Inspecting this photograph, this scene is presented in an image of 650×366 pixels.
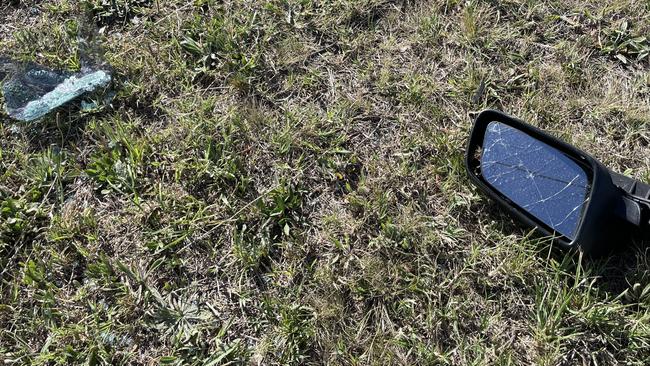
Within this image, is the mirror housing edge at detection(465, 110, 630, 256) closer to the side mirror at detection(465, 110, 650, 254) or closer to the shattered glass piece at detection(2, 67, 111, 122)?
the side mirror at detection(465, 110, 650, 254)

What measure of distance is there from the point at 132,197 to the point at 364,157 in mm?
1110

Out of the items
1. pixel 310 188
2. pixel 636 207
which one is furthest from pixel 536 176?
pixel 310 188

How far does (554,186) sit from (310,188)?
1078 mm

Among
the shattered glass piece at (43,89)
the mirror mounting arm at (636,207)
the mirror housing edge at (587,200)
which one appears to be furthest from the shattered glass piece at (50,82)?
the mirror mounting arm at (636,207)

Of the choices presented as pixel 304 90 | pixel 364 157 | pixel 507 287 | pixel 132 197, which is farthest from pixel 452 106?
pixel 132 197

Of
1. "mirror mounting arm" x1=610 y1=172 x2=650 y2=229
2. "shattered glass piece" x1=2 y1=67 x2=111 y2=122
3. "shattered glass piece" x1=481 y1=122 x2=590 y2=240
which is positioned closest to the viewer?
"mirror mounting arm" x1=610 y1=172 x2=650 y2=229

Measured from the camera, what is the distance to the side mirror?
2.42 m

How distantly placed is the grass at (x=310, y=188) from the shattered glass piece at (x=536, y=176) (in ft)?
0.44

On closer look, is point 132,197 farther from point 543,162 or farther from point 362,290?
point 543,162

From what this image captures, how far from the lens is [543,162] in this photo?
2.70 metres

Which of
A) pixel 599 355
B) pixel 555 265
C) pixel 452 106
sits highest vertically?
pixel 452 106

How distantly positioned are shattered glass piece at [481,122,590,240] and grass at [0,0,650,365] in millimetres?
134

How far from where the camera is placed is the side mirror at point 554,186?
2.42 meters

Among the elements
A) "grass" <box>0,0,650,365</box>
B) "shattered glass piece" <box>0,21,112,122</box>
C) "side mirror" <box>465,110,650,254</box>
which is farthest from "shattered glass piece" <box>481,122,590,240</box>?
"shattered glass piece" <box>0,21,112,122</box>
